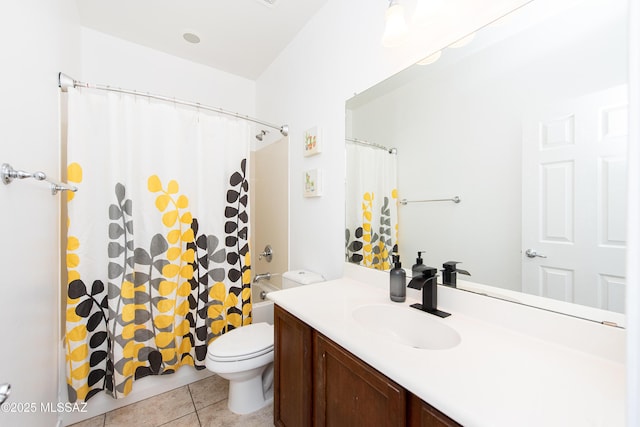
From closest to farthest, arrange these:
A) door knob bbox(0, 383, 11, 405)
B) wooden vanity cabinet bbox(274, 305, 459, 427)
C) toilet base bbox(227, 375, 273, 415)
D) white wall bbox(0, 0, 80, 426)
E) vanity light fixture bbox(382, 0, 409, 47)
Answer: door knob bbox(0, 383, 11, 405)
wooden vanity cabinet bbox(274, 305, 459, 427)
white wall bbox(0, 0, 80, 426)
vanity light fixture bbox(382, 0, 409, 47)
toilet base bbox(227, 375, 273, 415)

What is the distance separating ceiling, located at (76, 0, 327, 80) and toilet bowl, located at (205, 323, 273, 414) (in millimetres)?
2178

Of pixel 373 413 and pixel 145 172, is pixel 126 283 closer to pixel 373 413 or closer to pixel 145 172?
pixel 145 172

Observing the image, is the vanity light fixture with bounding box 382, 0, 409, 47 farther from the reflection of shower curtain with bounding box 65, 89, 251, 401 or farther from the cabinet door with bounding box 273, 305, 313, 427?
the cabinet door with bounding box 273, 305, 313, 427

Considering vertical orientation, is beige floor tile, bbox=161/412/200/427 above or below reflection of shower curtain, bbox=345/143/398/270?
below

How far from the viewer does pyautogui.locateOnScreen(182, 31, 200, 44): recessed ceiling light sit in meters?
2.01

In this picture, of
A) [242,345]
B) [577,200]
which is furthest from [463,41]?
[242,345]

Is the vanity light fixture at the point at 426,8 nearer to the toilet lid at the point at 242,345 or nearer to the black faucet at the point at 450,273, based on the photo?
the black faucet at the point at 450,273

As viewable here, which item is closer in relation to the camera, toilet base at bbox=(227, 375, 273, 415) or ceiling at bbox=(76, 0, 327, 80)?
toilet base at bbox=(227, 375, 273, 415)

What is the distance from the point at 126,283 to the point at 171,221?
1.43 feet

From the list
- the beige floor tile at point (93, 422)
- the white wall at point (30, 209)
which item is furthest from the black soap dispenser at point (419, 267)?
the beige floor tile at point (93, 422)

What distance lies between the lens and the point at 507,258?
962 millimetres

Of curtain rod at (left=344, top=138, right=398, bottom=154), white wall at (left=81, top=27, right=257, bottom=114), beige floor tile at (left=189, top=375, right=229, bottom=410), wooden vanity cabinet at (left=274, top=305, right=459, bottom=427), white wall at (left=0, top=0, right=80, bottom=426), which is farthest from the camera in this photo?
white wall at (left=81, top=27, right=257, bottom=114)

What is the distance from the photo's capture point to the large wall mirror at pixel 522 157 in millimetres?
733

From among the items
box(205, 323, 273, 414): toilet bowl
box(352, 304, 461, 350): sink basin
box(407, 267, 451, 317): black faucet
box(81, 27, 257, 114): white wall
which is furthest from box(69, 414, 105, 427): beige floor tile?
box(81, 27, 257, 114): white wall
